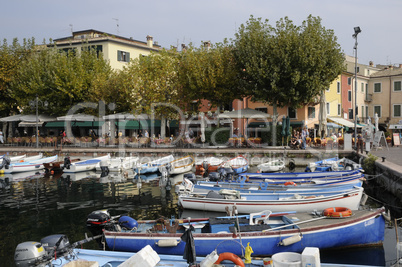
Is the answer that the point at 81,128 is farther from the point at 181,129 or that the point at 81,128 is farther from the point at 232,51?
the point at 232,51

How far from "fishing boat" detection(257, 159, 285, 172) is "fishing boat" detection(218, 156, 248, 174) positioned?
1.18 metres

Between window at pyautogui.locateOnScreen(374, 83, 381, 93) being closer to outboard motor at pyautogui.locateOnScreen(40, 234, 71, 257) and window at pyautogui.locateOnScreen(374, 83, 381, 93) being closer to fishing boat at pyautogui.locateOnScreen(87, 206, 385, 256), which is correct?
fishing boat at pyautogui.locateOnScreen(87, 206, 385, 256)

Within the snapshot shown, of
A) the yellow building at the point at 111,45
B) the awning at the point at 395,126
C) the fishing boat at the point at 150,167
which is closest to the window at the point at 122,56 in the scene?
the yellow building at the point at 111,45

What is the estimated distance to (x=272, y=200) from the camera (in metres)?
14.8

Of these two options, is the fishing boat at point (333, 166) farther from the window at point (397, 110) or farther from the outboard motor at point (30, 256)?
the window at point (397, 110)

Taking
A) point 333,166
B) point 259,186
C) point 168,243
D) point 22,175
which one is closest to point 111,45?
point 22,175

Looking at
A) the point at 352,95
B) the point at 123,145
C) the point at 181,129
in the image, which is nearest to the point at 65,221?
the point at 123,145

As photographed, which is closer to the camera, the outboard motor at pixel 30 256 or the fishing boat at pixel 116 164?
the outboard motor at pixel 30 256

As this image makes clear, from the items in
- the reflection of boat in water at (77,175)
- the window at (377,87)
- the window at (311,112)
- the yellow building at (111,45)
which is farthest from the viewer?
the window at (377,87)

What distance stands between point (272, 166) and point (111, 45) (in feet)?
111

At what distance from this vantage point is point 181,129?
141 feet

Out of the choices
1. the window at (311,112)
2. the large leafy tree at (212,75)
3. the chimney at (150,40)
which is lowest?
the window at (311,112)

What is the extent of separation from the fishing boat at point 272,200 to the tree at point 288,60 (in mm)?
17784

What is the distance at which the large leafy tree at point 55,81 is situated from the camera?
135 feet
